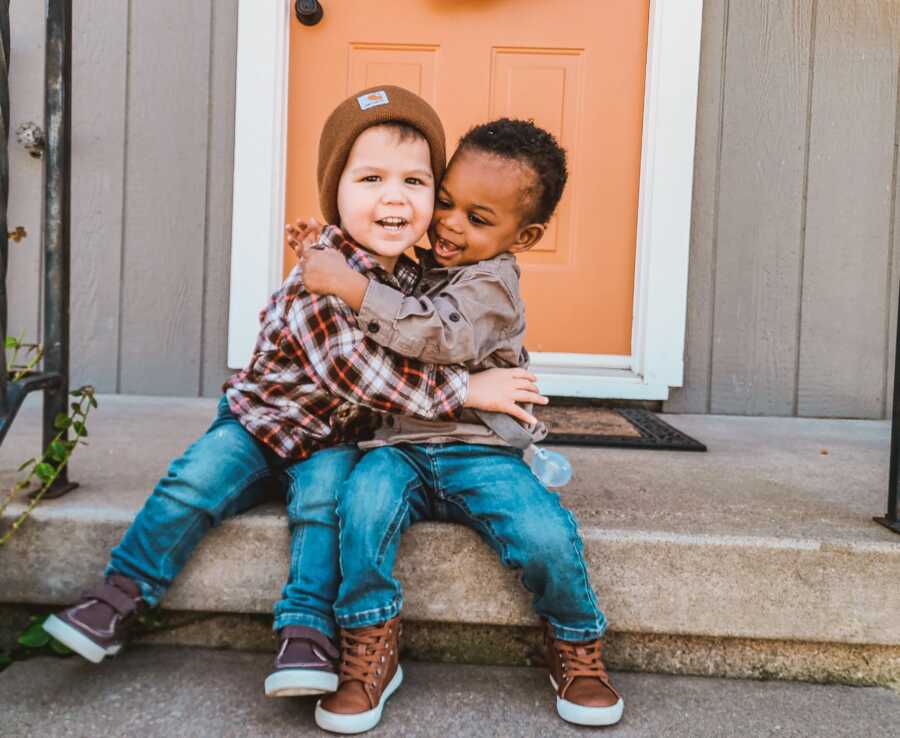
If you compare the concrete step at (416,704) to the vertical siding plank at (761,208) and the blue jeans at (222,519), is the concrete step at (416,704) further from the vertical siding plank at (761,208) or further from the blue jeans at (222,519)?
the vertical siding plank at (761,208)

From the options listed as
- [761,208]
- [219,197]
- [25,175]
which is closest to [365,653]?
[219,197]

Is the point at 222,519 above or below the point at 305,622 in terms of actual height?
above

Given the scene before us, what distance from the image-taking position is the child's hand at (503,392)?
1370mm

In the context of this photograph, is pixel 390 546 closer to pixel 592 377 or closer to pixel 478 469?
pixel 478 469

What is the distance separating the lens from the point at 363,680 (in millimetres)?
1161

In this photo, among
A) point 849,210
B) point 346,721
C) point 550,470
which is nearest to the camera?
point 346,721

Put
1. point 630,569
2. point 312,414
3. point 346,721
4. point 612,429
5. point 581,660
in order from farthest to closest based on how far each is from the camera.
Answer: point 612,429, point 312,414, point 630,569, point 581,660, point 346,721

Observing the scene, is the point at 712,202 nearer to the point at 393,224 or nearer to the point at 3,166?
the point at 393,224

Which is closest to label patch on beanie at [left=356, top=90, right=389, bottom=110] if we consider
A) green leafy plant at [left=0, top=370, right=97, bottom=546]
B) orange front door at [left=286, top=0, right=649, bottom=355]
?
green leafy plant at [left=0, top=370, right=97, bottom=546]

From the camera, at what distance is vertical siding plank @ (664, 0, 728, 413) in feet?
8.41

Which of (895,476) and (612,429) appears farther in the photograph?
(612,429)

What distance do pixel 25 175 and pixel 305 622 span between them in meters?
2.16

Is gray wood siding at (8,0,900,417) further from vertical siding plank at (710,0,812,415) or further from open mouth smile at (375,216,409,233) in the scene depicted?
open mouth smile at (375,216,409,233)

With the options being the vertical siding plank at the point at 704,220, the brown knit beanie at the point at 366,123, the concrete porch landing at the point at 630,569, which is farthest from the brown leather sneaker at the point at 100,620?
the vertical siding plank at the point at 704,220
